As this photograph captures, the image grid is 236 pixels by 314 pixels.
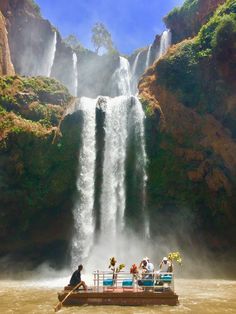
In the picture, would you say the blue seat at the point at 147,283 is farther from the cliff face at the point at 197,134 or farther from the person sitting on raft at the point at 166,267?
the cliff face at the point at 197,134

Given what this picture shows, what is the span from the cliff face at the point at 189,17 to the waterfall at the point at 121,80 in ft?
31.0

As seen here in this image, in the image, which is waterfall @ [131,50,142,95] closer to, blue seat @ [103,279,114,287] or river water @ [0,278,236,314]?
river water @ [0,278,236,314]

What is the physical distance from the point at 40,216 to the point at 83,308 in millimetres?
19245

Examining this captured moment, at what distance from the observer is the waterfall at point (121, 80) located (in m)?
56.1

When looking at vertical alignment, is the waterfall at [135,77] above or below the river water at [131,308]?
above

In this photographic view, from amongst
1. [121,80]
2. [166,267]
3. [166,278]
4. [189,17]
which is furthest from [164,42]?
[166,278]

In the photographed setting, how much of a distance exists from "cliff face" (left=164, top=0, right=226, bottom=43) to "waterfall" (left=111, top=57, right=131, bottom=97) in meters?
9.45

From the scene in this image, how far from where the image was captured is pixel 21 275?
29.9m

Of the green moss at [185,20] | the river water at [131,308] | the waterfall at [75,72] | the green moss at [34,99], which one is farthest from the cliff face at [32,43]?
the river water at [131,308]

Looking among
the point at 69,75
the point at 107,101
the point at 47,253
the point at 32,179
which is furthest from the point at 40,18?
the point at 47,253

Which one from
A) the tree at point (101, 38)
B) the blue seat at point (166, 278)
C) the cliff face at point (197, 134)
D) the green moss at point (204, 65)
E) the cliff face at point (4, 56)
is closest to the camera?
the blue seat at point (166, 278)

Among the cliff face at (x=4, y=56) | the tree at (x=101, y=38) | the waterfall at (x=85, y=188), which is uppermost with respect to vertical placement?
the tree at (x=101, y=38)

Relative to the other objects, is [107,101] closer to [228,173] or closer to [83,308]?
[228,173]

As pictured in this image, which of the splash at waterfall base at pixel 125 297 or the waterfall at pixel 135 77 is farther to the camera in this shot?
the waterfall at pixel 135 77
